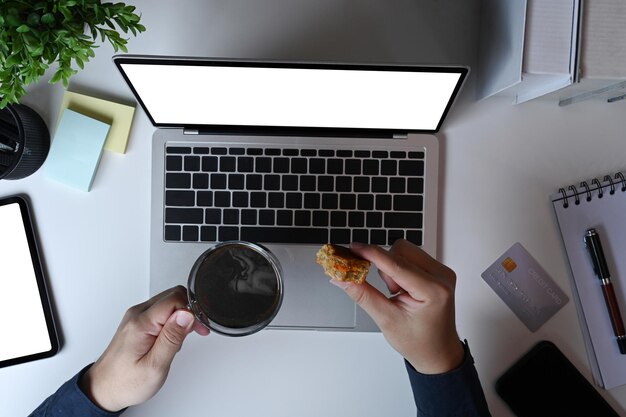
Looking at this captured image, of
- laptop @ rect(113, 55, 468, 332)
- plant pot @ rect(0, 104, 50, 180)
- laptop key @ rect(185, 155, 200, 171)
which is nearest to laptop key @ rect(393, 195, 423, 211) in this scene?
laptop @ rect(113, 55, 468, 332)

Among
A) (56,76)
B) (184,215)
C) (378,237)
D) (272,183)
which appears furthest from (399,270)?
(56,76)

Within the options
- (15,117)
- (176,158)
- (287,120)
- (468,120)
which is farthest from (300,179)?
(15,117)

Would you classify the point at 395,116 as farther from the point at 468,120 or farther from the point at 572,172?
the point at 572,172

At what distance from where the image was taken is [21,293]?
0.80m

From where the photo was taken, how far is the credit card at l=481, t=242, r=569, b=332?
813mm

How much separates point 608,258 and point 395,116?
18.2 inches

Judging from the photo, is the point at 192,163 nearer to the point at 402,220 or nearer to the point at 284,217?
the point at 284,217

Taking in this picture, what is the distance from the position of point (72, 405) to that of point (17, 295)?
226 mm

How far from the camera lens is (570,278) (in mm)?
817

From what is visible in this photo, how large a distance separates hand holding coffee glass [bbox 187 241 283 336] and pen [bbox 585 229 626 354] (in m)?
0.55

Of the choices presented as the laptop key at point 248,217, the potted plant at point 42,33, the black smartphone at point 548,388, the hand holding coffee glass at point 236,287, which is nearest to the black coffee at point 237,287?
the hand holding coffee glass at point 236,287

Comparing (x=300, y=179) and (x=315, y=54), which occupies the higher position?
(x=315, y=54)

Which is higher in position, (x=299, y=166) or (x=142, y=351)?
(x=299, y=166)

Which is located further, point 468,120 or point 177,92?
point 468,120
